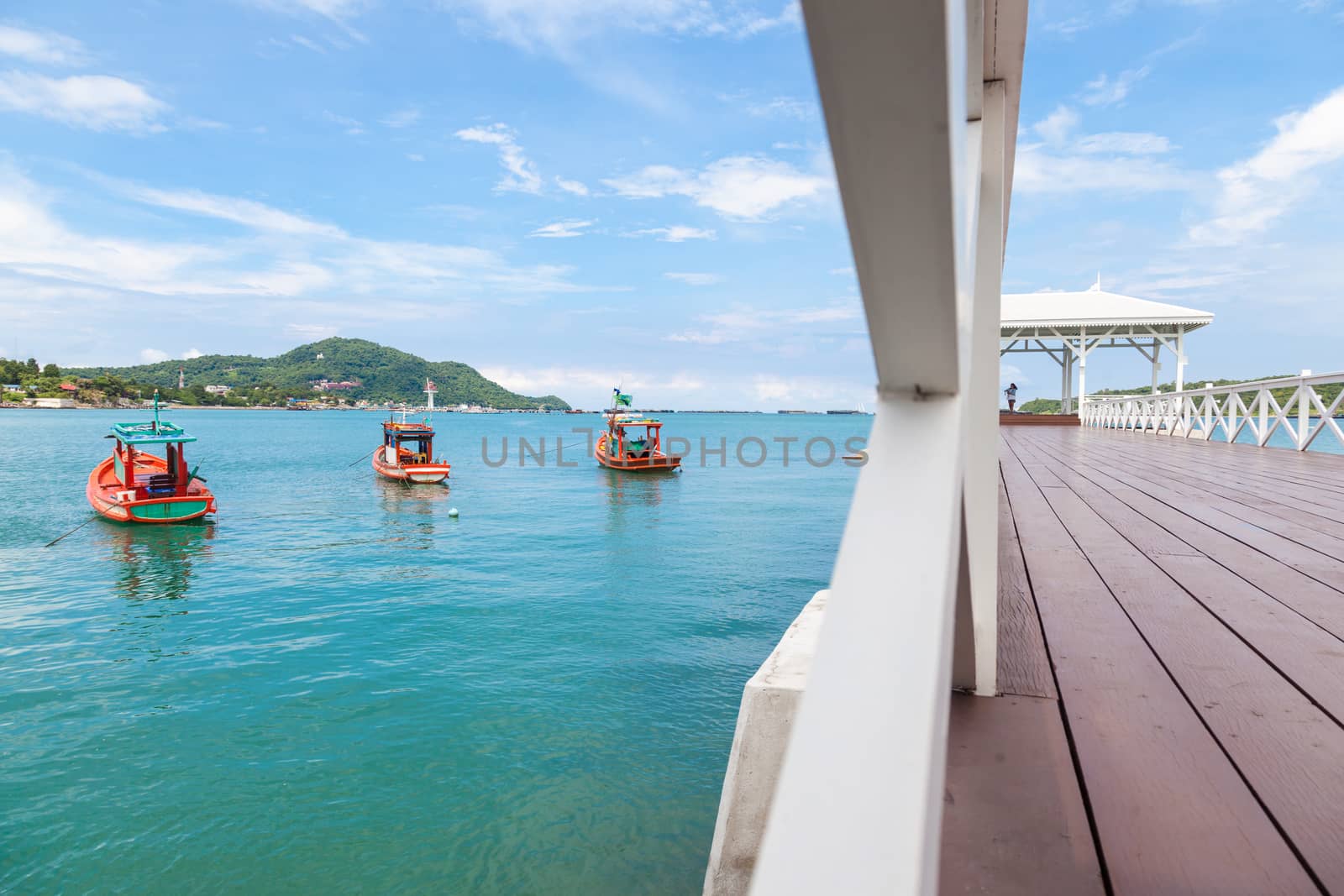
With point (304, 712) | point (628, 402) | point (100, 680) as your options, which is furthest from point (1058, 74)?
point (628, 402)

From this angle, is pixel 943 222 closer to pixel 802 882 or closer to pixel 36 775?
pixel 802 882

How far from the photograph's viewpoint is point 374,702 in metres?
7.80

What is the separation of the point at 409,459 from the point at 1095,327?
24.0 metres

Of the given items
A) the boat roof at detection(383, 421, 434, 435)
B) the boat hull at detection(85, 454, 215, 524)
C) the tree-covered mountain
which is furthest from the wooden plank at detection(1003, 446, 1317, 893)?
the tree-covered mountain

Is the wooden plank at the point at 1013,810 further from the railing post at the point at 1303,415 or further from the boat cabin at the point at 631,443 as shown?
the boat cabin at the point at 631,443

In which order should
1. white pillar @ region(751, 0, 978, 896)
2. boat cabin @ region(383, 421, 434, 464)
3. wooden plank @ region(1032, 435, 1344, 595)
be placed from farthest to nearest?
boat cabin @ region(383, 421, 434, 464), wooden plank @ region(1032, 435, 1344, 595), white pillar @ region(751, 0, 978, 896)

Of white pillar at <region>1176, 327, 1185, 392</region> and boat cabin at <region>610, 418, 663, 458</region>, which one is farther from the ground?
white pillar at <region>1176, 327, 1185, 392</region>

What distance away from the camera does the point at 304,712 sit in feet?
24.8

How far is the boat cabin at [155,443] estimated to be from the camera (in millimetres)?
17547

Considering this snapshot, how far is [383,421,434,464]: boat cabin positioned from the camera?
27.7m

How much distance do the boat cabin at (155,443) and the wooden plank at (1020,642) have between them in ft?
60.3

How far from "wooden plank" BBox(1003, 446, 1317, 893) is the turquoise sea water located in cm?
388

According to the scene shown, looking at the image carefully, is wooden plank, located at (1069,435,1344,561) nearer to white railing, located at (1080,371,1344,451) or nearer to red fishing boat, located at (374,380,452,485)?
white railing, located at (1080,371,1344,451)

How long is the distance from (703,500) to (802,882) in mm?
25574
